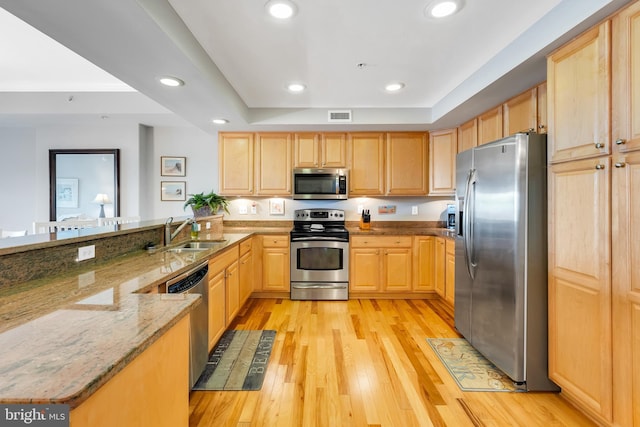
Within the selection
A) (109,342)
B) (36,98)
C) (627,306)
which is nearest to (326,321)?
(627,306)

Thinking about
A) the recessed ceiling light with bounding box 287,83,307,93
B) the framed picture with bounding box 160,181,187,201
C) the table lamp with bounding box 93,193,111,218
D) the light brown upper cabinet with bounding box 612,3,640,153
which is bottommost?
the table lamp with bounding box 93,193,111,218

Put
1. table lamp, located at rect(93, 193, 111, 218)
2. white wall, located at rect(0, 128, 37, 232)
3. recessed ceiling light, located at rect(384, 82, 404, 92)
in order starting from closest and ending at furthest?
recessed ceiling light, located at rect(384, 82, 404, 92)
table lamp, located at rect(93, 193, 111, 218)
white wall, located at rect(0, 128, 37, 232)

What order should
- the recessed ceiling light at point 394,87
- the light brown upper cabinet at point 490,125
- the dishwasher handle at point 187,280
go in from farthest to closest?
the recessed ceiling light at point 394,87 < the light brown upper cabinet at point 490,125 < the dishwasher handle at point 187,280

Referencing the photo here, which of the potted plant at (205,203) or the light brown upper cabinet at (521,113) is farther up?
the light brown upper cabinet at (521,113)

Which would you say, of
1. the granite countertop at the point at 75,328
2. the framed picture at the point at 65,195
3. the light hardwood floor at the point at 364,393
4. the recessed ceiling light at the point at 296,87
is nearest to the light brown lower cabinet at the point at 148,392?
Result: the granite countertop at the point at 75,328

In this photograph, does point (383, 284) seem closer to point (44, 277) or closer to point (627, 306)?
point (627, 306)

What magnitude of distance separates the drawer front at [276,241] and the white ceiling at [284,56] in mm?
1470

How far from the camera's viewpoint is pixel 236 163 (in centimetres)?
402

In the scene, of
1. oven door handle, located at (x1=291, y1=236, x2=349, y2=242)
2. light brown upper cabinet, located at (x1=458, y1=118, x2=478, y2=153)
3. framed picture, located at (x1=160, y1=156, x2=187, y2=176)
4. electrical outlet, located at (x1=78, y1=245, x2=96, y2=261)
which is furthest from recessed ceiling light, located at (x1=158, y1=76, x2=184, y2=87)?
light brown upper cabinet, located at (x1=458, y1=118, x2=478, y2=153)

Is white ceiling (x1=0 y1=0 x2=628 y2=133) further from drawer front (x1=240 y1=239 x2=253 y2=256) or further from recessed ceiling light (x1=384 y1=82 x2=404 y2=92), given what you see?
drawer front (x1=240 y1=239 x2=253 y2=256)

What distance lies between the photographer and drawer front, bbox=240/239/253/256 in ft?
10.6

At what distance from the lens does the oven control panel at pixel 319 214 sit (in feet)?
14.0

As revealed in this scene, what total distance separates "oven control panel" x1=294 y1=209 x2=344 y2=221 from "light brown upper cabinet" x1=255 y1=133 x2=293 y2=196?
16.0 inches

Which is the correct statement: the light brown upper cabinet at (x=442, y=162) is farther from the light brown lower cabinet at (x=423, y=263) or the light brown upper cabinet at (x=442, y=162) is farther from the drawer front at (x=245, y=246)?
the drawer front at (x=245, y=246)
